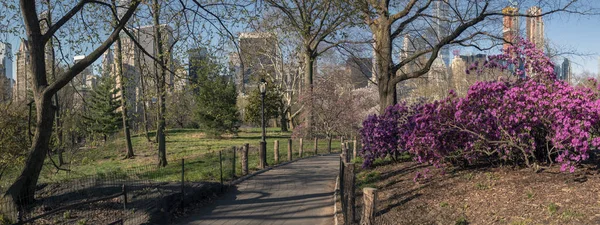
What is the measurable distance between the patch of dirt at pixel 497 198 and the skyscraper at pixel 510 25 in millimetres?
6498

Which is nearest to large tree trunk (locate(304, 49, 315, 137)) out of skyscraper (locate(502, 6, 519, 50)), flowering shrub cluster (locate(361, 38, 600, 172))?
skyscraper (locate(502, 6, 519, 50))

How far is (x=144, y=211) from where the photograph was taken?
7.62 meters

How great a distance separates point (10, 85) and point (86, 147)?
30804 mm

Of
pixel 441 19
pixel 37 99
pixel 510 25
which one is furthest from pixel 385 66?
pixel 37 99

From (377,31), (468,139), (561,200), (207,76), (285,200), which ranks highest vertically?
(377,31)

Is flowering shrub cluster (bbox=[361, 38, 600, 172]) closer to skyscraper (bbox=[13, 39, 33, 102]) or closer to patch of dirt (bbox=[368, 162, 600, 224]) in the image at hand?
patch of dirt (bbox=[368, 162, 600, 224])

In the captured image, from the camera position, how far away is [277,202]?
918cm

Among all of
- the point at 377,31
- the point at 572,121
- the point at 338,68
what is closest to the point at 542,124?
the point at 572,121

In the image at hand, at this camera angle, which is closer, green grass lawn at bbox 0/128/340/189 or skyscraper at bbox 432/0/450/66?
green grass lawn at bbox 0/128/340/189

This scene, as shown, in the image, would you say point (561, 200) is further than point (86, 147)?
No

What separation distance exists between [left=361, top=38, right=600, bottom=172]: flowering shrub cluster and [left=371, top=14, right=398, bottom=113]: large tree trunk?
373 centimetres

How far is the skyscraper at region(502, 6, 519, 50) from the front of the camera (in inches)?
501

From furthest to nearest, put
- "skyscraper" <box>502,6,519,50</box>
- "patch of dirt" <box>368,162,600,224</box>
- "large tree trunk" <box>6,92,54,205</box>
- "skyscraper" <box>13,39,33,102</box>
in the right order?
"skyscraper" <box>502,6,519,50</box>
"skyscraper" <box>13,39,33,102</box>
"large tree trunk" <box>6,92,54,205</box>
"patch of dirt" <box>368,162,600,224</box>

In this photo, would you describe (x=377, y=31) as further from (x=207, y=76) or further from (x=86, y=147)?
(x=86, y=147)
